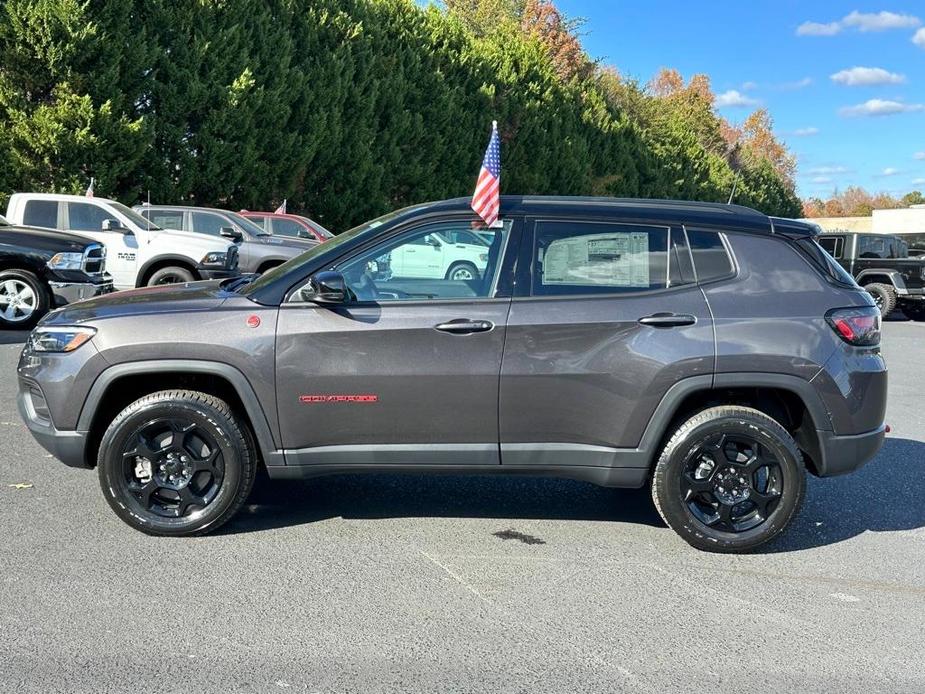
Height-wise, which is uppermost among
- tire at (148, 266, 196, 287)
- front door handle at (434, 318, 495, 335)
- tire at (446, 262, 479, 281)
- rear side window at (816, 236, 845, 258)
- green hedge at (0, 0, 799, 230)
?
green hedge at (0, 0, 799, 230)

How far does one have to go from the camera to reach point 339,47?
26.5 m

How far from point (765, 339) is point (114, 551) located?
3.46 meters

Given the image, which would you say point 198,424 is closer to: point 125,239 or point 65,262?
point 65,262

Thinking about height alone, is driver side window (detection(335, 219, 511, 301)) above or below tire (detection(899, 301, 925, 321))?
above

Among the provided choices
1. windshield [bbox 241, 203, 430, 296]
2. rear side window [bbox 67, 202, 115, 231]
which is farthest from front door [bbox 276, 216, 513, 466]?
A: rear side window [bbox 67, 202, 115, 231]

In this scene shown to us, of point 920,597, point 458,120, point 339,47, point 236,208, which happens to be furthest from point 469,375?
point 458,120

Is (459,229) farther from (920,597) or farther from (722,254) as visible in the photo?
(920,597)

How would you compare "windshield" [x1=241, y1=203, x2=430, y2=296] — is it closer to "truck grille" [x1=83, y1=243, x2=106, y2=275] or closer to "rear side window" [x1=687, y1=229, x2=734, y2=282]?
"rear side window" [x1=687, y1=229, x2=734, y2=282]

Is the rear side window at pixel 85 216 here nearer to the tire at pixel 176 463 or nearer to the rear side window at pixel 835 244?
the tire at pixel 176 463

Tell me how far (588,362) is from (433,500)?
150 centimetres

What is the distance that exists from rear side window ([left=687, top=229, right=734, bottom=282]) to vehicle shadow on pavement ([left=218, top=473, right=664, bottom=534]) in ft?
4.93

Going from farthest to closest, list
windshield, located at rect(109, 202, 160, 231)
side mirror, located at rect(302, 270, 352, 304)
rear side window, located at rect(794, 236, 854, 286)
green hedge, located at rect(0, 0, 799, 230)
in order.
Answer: green hedge, located at rect(0, 0, 799, 230) → windshield, located at rect(109, 202, 160, 231) → rear side window, located at rect(794, 236, 854, 286) → side mirror, located at rect(302, 270, 352, 304)

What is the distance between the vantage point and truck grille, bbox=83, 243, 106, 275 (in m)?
11.4

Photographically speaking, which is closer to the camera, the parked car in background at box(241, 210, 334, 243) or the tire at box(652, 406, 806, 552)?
the tire at box(652, 406, 806, 552)
